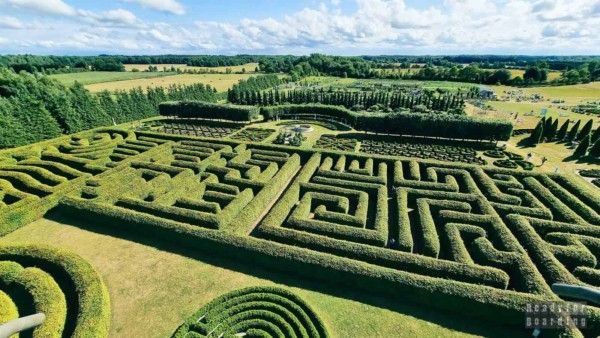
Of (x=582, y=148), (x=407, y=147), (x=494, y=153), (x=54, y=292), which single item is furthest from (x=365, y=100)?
(x=54, y=292)

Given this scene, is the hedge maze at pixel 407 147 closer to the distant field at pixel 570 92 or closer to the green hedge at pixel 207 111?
the green hedge at pixel 207 111

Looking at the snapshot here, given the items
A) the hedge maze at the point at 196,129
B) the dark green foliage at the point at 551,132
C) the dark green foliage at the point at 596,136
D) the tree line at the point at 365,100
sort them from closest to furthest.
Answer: the dark green foliage at the point at 596,136
the dark green foliage at the point at 551,132
the hedge maze at the point at 196,129
the tree line at the point at 365,100

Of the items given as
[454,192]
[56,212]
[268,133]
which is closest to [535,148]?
[454,192]

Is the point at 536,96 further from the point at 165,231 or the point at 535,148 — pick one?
the point at 165,231

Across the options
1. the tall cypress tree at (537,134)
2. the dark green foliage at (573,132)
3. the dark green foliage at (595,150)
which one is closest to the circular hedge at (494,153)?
the tall cypress tree at (537,134)

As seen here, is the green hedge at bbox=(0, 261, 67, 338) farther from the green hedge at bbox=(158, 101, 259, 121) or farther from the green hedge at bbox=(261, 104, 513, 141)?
the green hedge at bbox=(261, 104, 513, 141)

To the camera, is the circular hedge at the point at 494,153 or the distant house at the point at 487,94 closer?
the circular hedge at the point at 494,153
